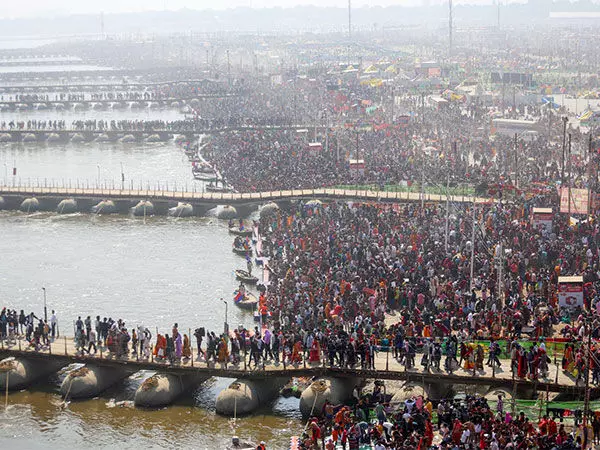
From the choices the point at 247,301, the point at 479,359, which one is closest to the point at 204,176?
the point at 247,301

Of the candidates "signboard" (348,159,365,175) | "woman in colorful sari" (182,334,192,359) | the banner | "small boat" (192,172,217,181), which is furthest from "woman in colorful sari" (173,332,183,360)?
"small boat" (192,172,217,181)

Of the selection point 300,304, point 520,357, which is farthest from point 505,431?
point 300,304

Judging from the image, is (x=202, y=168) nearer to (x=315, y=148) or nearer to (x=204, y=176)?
(x=204, y=176)

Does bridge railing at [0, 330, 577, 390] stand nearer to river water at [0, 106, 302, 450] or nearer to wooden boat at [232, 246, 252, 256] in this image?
river water at [0, 106, 302, 450]

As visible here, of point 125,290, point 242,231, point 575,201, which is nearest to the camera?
→ point 575,201

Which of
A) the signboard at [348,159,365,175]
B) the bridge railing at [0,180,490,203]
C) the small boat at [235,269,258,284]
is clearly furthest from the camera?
the signboard at [348,159,365,175]

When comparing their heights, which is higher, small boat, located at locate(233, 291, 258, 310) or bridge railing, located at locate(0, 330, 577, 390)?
bridge railing, located at locate(0, 330, 577, 390)

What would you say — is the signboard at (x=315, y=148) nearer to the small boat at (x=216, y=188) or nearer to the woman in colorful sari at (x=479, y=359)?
the small boat at (x=216, y=188)
